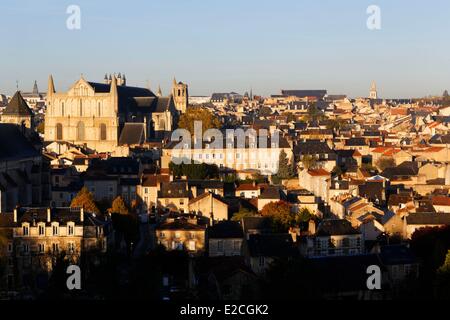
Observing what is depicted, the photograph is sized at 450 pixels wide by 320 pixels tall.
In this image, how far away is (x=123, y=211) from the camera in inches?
1519

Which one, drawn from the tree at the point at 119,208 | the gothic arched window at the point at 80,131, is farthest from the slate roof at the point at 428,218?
the gothic arched window at the point at 80,131

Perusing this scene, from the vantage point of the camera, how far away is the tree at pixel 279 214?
118 ft

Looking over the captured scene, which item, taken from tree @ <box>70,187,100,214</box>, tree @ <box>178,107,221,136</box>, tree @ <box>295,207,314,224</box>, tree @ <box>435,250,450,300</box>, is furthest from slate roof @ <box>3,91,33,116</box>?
tree @ <box>435,250,450,300</box>

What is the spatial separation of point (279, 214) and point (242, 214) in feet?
5.65

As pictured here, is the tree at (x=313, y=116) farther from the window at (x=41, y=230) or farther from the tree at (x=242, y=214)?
the window at (x=41, y=230)

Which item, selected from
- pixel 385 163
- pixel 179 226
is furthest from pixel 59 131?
pixel 179 226

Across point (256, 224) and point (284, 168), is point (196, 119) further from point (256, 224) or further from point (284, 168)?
→ point (256, 224)

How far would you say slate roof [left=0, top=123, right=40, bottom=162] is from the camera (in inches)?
1838

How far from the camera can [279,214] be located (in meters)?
38.1

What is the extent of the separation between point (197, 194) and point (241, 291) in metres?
18.0

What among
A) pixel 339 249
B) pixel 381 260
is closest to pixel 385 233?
pixel 339 249

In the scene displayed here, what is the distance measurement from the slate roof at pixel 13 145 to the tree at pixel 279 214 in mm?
14760

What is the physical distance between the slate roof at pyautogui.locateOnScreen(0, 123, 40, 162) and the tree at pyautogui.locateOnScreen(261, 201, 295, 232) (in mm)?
14760
